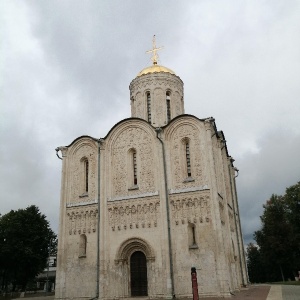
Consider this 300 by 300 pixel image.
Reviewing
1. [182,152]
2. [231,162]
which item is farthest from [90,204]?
[231,162]

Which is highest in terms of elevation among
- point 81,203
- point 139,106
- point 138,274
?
point 139,106

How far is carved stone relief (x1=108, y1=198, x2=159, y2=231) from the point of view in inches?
721

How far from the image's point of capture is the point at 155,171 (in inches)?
747

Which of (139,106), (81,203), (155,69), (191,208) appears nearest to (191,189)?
(191,208)

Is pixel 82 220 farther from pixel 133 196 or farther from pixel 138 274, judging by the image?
pixel 138 274

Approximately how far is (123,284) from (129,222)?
328cm

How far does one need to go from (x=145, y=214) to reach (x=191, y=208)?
8.59ft

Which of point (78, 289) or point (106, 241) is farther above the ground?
point (106, 241)

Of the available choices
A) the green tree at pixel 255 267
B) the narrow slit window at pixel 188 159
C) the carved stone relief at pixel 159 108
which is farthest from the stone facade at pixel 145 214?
the green tree at pixel 255 267

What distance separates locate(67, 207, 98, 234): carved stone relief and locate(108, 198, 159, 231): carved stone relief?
108 centimetres

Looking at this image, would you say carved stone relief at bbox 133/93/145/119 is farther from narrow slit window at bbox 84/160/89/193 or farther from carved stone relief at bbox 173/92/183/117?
narrow slit window at bbox 84/160/89/193

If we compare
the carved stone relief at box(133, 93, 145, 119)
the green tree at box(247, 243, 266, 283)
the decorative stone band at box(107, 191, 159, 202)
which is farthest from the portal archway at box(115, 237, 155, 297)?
the green tree at box(247, 243, 266, 283)

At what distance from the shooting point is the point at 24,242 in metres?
30.1

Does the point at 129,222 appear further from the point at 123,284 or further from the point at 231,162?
the point at 231,162
